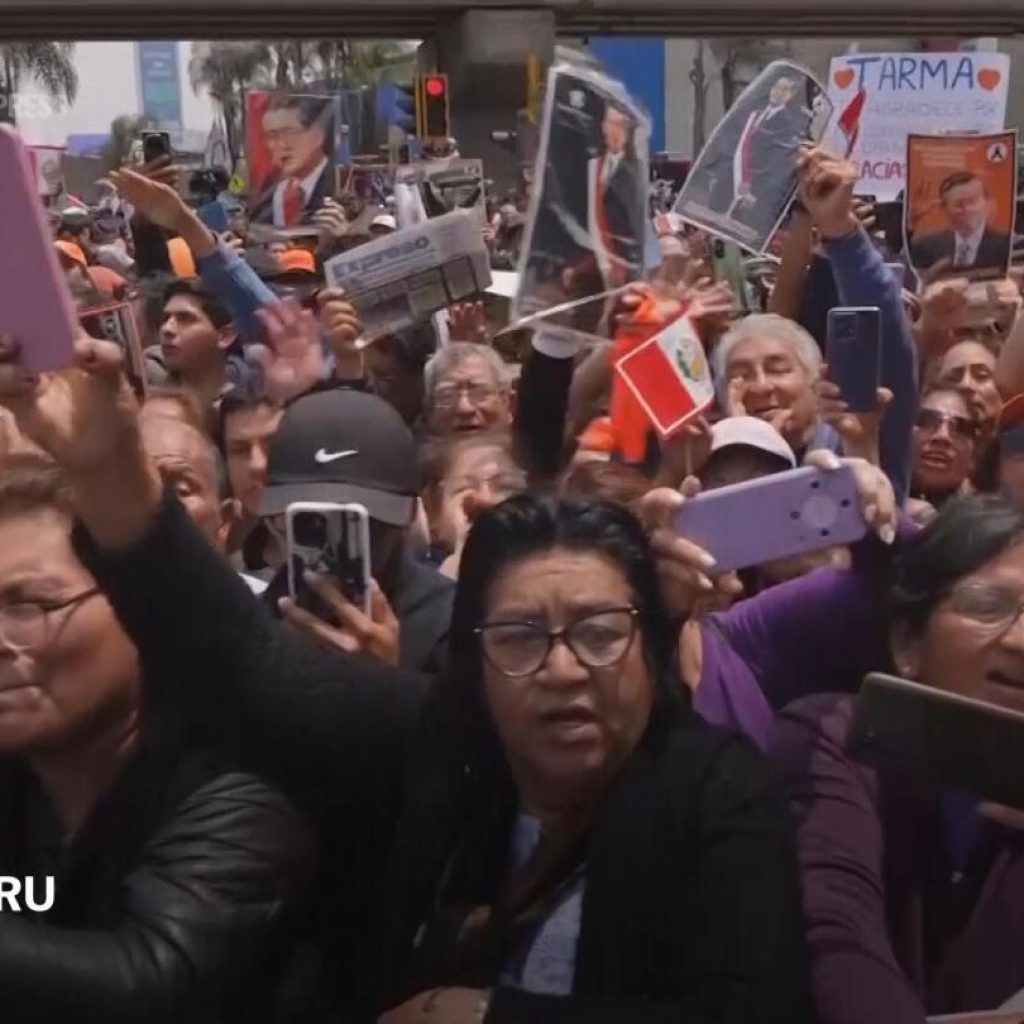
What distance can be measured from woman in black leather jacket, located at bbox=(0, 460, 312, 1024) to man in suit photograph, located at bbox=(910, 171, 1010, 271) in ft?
11.4

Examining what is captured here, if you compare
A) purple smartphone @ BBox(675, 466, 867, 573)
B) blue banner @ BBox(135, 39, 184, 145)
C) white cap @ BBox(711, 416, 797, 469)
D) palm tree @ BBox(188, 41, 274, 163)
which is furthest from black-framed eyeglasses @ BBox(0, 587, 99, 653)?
palm tree @ BBox(188, 41, 274, 163)

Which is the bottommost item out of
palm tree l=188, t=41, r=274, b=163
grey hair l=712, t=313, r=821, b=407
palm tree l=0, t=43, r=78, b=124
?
palm tree l=188, t=41, r=274, b=163

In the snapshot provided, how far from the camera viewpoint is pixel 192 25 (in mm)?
16109

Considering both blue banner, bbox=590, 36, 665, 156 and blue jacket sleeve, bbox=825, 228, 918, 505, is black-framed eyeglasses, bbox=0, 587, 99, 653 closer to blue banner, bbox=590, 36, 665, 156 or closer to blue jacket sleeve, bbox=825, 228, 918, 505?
blue jacket sleeve, bbox=825, 228, 918, 505

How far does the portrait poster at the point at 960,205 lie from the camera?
15.9ft

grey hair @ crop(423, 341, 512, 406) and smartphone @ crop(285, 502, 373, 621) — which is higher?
smartphone @ crop(285, 502, 373, 621)

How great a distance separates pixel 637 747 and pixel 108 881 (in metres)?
0.50

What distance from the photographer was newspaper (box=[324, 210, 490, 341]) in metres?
3.69

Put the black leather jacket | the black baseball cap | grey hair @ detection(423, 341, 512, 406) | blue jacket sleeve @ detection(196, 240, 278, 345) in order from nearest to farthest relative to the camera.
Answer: the black leather jacket
the black baseball cap
grey hair @ detection(423, 341, 512, 406)
blue jacket sleeve @ detection(196, 240, 278, 345)

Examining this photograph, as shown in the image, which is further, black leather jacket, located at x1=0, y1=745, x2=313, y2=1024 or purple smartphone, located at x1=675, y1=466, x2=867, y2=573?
purple smartphone, located at x1=675, y1=466, x2=867, y2=573

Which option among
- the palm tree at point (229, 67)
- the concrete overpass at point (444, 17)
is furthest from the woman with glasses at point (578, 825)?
the palm tree at point (229, 67)

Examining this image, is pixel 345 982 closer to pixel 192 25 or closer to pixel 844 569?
pixel 844 569

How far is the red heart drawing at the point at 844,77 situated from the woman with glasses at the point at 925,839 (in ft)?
18.4

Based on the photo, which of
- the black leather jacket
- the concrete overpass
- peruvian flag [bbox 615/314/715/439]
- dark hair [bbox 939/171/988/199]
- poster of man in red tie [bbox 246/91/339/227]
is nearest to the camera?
the black leather jacket
